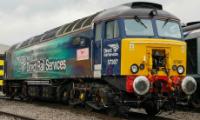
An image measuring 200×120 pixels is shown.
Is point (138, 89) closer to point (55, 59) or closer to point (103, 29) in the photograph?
point (103, 29)

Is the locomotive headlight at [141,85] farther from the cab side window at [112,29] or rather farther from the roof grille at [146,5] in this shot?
the roof grille at [146,5]

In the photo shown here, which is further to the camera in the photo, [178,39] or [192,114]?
[192,114]

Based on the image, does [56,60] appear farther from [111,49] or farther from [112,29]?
[111,49]

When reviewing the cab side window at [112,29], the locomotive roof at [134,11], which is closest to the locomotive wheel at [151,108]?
the cab side window at [112,29]

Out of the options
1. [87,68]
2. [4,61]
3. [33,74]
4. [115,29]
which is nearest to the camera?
[115,29]

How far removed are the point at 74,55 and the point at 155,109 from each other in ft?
11.8

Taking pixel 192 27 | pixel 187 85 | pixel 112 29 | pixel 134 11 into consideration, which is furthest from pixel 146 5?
pixel 192 27

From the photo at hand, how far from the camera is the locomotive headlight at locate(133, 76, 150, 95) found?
12.6m

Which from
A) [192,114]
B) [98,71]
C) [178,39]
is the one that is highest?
[178,39]

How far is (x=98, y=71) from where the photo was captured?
14328mm

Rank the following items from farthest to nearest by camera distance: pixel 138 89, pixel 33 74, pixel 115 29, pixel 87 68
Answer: pixel 33 74 < pixel 87 68 < pixel 115 29 < pixel 138 89

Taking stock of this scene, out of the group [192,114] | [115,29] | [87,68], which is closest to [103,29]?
[115,29]

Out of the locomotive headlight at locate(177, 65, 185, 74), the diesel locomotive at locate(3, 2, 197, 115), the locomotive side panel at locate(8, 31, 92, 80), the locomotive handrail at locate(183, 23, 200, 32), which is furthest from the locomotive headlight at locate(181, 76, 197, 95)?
the locomotive handrail at locate(183, 23, 200, 32)

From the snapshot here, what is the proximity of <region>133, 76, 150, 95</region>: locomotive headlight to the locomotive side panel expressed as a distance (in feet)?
8.46
